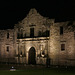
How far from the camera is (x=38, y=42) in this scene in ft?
125

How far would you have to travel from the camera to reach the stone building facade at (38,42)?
34.3 meters

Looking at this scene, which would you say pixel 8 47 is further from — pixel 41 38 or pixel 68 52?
pixel 68 52

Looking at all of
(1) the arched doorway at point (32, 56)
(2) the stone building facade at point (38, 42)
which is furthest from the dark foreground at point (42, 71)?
(1) the arched doorway at point (32, 56)

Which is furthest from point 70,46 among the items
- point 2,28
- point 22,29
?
point 2,28

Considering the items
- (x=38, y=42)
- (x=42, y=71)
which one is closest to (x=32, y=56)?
(x=38, y=42)

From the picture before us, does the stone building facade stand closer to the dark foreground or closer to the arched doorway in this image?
the arched doorway

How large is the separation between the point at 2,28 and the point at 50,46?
13.9m

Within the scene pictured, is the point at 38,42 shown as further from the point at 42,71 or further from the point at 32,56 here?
the point at 42,71

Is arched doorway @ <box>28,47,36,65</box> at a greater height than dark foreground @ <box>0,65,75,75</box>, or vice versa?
arched doorway @ <box>28,47,36,65</box>

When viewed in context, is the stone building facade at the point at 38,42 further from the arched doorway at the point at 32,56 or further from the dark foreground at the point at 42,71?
the dark foreground at the point at 42,71

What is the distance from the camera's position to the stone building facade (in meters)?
34.3

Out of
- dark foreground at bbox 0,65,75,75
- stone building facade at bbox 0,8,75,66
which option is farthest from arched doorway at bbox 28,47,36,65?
dark foreground at bbox 0,65,75,75

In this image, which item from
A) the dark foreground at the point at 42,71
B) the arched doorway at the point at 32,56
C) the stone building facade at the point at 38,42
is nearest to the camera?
the dark foreground at the point at 42,71

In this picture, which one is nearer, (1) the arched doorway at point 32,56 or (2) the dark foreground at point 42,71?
(2) the dark foreground at point 42,71
